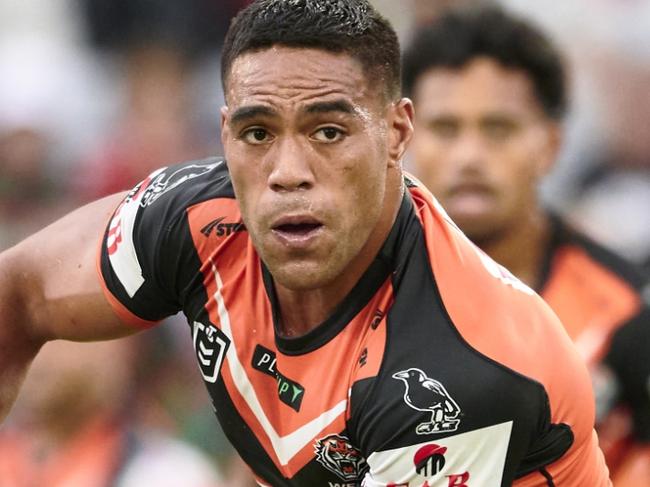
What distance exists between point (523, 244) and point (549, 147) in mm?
424

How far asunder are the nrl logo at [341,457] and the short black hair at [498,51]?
92.7 inches

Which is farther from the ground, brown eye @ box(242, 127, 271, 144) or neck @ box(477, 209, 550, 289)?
brown eye @ box(242, 127, 271, 144)

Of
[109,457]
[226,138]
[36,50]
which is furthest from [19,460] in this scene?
[226,138]

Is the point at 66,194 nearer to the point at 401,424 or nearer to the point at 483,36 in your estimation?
the point at 483,36

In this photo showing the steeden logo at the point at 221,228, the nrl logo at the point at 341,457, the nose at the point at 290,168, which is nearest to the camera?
the nose at the point at 290,168

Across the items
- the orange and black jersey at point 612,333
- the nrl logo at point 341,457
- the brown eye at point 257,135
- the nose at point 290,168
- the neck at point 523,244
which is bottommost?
the orange and black jersey at point 612,333

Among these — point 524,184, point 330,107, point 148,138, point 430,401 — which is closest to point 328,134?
point 330,107

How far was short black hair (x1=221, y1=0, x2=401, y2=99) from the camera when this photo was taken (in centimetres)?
263

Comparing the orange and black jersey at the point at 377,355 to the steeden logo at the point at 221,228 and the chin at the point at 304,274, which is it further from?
the chin at the point at 304,274

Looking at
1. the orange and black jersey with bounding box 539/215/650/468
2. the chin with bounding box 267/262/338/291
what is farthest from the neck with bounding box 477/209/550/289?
the chin with bounding box 267/262/338/291

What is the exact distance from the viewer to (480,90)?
15.7 ft

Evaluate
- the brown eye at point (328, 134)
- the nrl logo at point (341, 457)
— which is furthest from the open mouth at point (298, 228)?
the nrl logo at point (341, 457)

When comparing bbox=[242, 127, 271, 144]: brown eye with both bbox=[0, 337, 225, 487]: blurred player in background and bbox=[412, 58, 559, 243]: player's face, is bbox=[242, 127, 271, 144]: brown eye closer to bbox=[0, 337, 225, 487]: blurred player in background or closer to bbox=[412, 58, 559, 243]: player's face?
bbox=[412, 58, 559, 243]: player's face

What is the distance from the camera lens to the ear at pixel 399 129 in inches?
110
